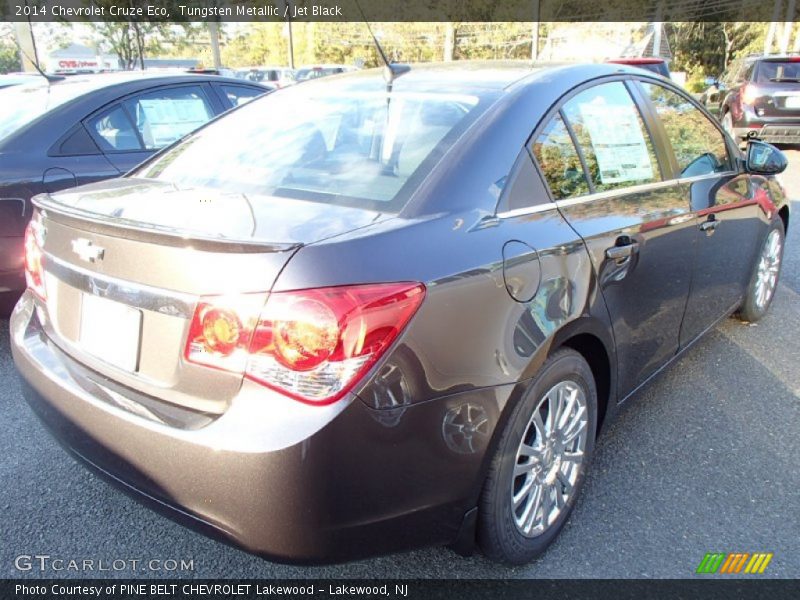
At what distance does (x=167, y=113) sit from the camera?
4.82m

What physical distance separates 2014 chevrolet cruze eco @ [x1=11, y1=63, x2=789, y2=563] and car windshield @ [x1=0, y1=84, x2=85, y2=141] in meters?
1.76

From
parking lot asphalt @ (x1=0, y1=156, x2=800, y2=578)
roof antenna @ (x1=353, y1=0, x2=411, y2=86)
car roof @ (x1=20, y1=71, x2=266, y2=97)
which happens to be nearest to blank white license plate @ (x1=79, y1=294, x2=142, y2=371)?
parking lot asphalt @ (x1=0, y1=156, x2=800, y2=578)

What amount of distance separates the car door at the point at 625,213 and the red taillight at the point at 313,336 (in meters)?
0.93

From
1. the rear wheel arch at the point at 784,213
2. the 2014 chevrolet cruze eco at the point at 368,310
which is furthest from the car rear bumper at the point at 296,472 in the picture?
the rear wheel arch at the point at 784,213

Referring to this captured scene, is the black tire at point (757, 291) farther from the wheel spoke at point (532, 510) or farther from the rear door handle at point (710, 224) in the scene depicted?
the wheel spoke at point (532, 510)

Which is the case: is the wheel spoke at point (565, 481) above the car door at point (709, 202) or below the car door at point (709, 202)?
below

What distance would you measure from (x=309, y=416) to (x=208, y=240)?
0.51 meters

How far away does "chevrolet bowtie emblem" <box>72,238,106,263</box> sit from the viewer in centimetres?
180

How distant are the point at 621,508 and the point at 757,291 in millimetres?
2371

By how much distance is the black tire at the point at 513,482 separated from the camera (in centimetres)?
188

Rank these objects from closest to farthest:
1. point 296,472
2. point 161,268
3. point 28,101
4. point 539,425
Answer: point 296,472, point 161,268, point 539,425, point 28,101

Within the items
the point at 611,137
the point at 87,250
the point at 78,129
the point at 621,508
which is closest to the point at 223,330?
the point at 87,250

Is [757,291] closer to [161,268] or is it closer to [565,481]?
[565,481]

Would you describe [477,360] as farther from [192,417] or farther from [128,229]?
[128,229]
